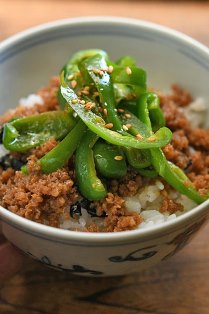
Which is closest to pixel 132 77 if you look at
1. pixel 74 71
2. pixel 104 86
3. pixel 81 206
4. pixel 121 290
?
pixel 104 86

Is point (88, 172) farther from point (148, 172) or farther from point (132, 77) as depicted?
point (132, 77)

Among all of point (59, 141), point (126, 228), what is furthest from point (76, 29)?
point (126, 228)

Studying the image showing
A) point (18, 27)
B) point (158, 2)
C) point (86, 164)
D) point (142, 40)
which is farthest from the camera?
point (158, 2)

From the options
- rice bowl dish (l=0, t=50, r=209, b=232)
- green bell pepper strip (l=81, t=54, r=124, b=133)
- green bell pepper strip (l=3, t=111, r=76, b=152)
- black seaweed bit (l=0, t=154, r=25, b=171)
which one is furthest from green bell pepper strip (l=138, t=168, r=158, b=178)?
black seaweed bit (l=0, t=154, r=25, b=171)

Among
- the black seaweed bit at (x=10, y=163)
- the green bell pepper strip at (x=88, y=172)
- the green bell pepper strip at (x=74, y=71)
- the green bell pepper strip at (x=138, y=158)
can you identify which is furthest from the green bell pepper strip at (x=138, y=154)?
the black seaweed bit at (x=10, y=163)

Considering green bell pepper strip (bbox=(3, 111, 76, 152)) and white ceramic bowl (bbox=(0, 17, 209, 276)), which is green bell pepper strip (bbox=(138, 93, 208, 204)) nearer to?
white ceramic bowl (bbox=(0, 17, 209, 276))

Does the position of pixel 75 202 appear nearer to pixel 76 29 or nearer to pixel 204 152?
pixel 204 152
